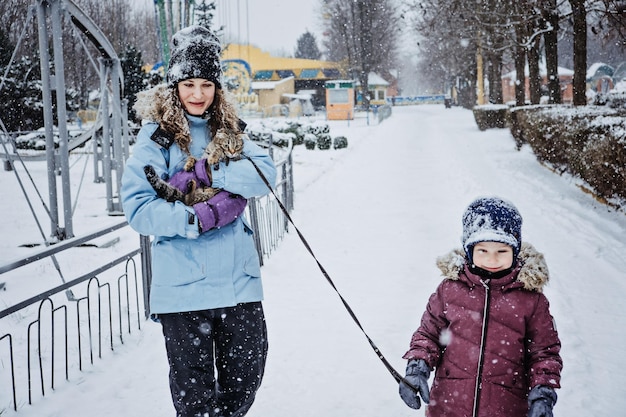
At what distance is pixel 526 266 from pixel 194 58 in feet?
5.40

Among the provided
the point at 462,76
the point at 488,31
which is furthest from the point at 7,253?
the point at 462,76

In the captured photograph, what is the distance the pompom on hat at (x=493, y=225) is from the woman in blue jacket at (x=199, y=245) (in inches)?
35.9

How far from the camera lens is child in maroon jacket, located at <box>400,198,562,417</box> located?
2.12 metres

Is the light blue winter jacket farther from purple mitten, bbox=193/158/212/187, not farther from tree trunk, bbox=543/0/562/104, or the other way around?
tree trunk, bbox=543/0/562/104

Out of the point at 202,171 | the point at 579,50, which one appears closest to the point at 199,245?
the point at 202,171

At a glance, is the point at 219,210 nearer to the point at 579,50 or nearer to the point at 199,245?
the point at 199,245

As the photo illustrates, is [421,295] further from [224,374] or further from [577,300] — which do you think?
[224,374]

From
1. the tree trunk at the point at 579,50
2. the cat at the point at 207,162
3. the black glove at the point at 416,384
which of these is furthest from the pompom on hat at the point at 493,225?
the tree trunk at the point at 579,50

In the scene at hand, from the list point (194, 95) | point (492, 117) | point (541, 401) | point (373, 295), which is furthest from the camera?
point (492, 117)

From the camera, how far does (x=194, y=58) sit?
2.44 m

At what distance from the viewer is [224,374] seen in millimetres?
2414

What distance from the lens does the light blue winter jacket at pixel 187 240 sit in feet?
7.31

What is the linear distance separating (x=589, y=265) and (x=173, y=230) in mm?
5326

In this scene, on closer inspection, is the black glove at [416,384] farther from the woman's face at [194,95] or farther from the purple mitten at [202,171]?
the woman's face at [194,95]
